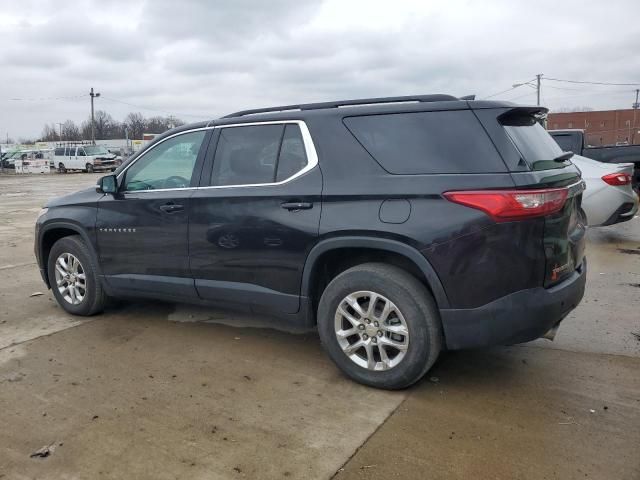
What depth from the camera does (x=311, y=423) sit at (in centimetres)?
327

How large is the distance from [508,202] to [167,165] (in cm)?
291

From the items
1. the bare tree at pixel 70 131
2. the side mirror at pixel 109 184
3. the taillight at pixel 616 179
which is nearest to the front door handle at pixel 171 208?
the side mirror at pixel 109 184

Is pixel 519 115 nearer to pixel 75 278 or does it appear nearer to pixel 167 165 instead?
pixel 167 165

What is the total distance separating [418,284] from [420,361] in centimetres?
48

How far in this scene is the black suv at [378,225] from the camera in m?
3.25

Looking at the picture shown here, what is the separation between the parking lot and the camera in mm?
2855

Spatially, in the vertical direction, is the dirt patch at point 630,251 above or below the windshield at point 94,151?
below

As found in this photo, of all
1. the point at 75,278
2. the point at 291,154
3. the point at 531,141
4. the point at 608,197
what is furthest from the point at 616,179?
the point at 75,278

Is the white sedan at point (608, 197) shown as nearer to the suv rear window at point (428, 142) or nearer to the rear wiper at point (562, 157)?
the rear wiper at point (562, 157)

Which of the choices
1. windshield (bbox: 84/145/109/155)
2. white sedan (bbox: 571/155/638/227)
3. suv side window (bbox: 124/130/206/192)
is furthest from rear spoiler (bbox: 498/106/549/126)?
windshield (bbox: 84/145/109/155)

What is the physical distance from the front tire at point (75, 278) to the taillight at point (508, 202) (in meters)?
3.59

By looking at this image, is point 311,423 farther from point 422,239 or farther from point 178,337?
point 178,337

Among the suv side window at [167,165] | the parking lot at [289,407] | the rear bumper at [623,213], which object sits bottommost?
the parking lot at [289,407]

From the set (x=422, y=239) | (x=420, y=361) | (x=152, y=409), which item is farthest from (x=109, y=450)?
(x=422, y=239)
